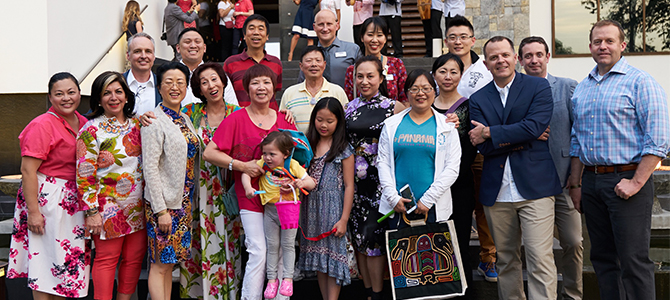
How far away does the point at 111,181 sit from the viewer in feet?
10.9

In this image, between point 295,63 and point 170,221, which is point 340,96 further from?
point 295,63

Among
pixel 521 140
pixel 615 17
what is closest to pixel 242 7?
pixel 521 140

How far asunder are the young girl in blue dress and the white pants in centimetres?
34

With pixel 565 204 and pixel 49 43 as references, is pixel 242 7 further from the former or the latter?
pixel 565 204

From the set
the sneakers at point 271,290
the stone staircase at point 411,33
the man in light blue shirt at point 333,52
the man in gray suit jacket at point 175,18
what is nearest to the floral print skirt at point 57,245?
the sneakers at point 271,290

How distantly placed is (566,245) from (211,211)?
8.50ft

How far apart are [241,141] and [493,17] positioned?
28.0 feet

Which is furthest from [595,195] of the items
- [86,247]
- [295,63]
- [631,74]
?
[295,63]

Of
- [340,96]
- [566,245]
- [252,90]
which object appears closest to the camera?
[252,90]

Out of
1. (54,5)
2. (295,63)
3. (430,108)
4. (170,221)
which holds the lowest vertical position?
(170,221)

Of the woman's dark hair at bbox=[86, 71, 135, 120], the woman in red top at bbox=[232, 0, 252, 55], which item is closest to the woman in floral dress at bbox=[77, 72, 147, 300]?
the woman's dark hair at bbox=[86, 71, 135, 120]

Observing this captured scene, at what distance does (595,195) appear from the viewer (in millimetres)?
3365

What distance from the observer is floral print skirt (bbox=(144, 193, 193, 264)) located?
338cm

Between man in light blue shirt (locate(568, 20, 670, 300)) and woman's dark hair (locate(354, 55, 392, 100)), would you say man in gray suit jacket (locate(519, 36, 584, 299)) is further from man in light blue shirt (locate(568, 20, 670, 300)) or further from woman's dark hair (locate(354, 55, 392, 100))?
woman's dark hair (locate(354, 55, 392, 100))
